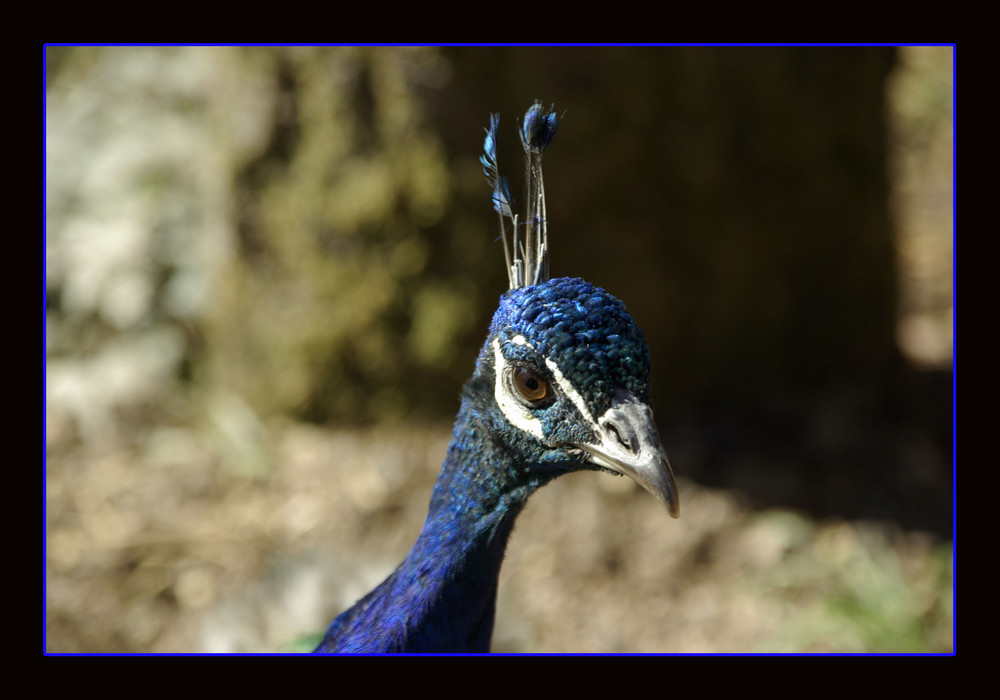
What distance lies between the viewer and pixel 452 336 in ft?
11.2

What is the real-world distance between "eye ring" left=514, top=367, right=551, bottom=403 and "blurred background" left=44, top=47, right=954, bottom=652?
4.70 ft

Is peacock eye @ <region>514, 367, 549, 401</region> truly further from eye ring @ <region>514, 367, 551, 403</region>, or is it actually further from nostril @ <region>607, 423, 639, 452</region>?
nostril @ <region>607, 423, 639, 452</region>

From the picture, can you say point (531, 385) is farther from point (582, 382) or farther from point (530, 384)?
point (582, 382)

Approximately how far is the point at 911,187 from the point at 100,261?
5211mm

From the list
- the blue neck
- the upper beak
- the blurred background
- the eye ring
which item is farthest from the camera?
the blurred background

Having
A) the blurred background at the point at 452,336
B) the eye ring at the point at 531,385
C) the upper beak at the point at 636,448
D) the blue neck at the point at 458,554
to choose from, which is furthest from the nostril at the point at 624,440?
the blurred background at the point at 452,336

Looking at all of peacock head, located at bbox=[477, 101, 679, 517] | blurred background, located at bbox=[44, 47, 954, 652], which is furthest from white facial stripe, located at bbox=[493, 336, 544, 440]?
blurred background, located at bbox=[44, 47, 954, 652]

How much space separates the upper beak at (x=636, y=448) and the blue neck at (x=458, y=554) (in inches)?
8.8

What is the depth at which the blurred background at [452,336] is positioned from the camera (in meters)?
3.20

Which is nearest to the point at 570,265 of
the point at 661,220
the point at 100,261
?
the point at 661,220

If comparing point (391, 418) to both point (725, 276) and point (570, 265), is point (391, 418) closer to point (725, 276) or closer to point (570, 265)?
point (570, 265)

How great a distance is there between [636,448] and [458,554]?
441mm

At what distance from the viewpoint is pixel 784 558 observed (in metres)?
3.37

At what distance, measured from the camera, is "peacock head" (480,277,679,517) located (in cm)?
134
